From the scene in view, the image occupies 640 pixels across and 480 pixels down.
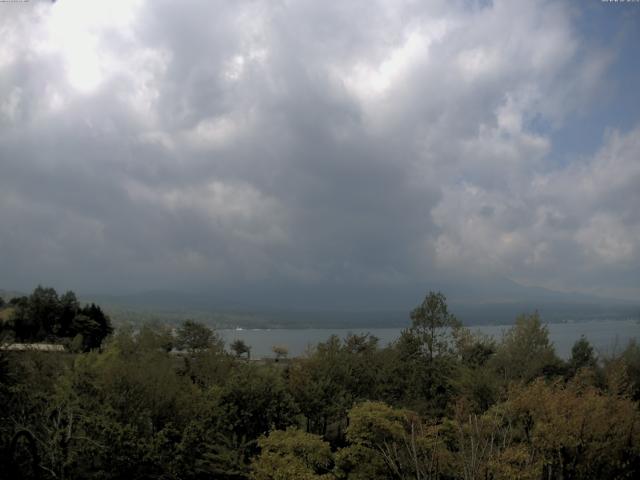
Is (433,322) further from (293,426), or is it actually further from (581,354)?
(581,354)

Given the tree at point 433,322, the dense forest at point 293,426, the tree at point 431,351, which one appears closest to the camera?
the dense forest at point 293,426

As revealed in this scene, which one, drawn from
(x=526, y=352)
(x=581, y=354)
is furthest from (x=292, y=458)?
(x=581, y=354)

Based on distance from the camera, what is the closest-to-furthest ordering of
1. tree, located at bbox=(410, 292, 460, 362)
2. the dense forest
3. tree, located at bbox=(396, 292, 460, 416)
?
the dense forest, tree, located at bbox=(396, 292, 460, 416), tree, located at bbox=(410, 292, 460, 362)

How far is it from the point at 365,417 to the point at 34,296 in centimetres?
6906

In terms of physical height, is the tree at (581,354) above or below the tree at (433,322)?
below

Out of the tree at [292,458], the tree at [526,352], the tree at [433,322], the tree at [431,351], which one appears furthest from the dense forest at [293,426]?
the tree at [526,352]

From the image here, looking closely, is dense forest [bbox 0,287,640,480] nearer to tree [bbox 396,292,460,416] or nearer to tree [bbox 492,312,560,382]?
tree [bbox 396,292,460,416]

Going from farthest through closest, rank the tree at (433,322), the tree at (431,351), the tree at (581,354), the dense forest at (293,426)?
the tree at (581,354)
the tree at (433,322)
the tree at (431,351)
the dense forest at (293,426)

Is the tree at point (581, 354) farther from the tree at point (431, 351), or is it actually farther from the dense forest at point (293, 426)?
the dense forest at point (293, 426)

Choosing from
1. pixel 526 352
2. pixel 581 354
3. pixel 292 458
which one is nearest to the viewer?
pixel 292 458

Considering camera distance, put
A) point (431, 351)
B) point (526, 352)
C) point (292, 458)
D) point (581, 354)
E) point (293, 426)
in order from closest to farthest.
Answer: point (292, 458)
point (293, 426)
point (431, 351)
point (526, 352)
point (581, 354)

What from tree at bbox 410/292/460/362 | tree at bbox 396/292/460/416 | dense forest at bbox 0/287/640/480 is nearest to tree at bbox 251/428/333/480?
dense forest at bbox 0/287/640/480

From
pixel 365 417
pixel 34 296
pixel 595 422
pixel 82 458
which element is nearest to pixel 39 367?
pixel 82 458

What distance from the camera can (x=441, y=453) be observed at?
17578 millimetres
